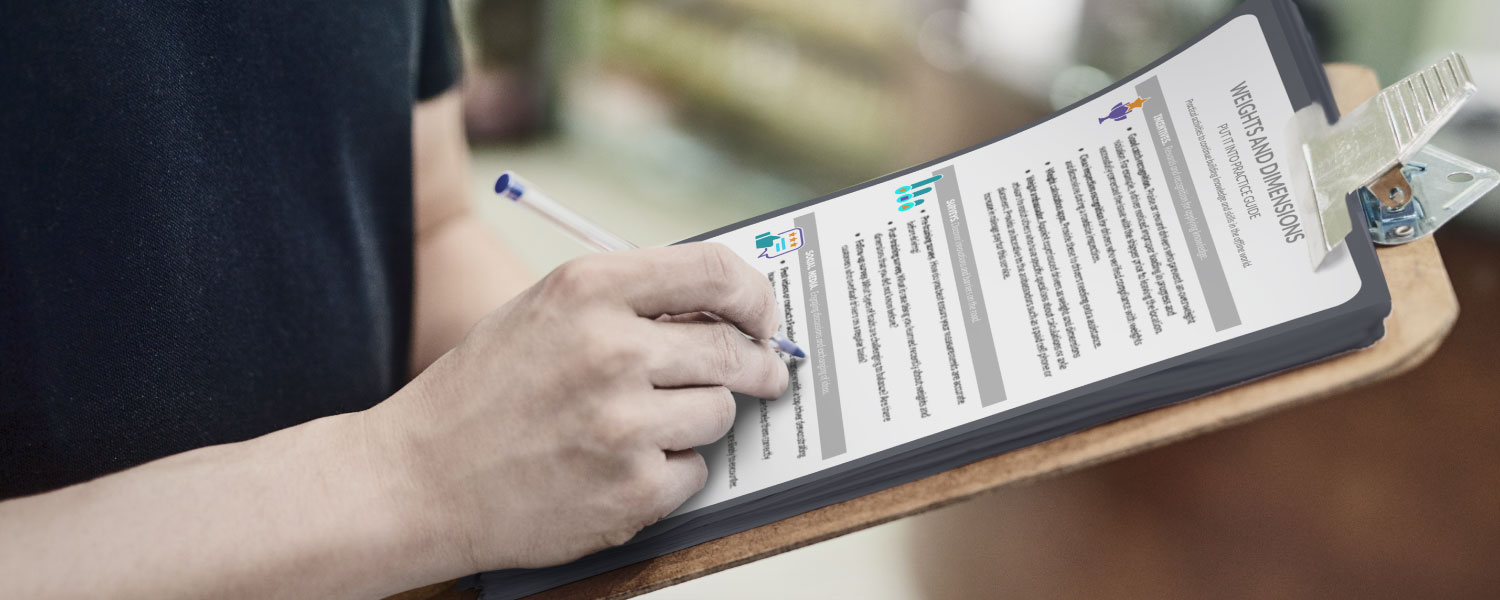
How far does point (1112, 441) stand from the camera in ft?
1.45

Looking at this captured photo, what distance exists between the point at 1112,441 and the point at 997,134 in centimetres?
97

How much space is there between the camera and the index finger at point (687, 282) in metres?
0.47

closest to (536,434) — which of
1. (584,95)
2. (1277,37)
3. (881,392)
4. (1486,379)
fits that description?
(881,392)

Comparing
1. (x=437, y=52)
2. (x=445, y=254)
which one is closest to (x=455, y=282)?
(x=445, y=254)

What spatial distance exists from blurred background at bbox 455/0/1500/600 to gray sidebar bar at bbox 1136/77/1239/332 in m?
0.53

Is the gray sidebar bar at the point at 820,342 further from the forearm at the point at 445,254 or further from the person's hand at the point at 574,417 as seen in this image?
the forearm at the point at 445,254

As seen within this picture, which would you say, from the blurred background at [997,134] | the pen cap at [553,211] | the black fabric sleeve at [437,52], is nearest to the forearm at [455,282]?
the black fabric sleeve at [437,52]

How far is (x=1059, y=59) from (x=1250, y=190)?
139cm

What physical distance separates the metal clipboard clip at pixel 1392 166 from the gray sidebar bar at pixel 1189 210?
0.04 m

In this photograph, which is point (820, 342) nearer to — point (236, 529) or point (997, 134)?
point (236, 529)

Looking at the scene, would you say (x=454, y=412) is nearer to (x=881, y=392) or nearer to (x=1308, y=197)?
(x=881, y=392)

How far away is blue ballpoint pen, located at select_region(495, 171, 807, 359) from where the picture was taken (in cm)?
54

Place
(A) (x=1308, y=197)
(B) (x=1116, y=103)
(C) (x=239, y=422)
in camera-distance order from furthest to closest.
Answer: (C) (x=239, y=422) < (B) (x=1116, y=103) < (A) (x=1308, y=197)

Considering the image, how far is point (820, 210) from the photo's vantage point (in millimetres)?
610
